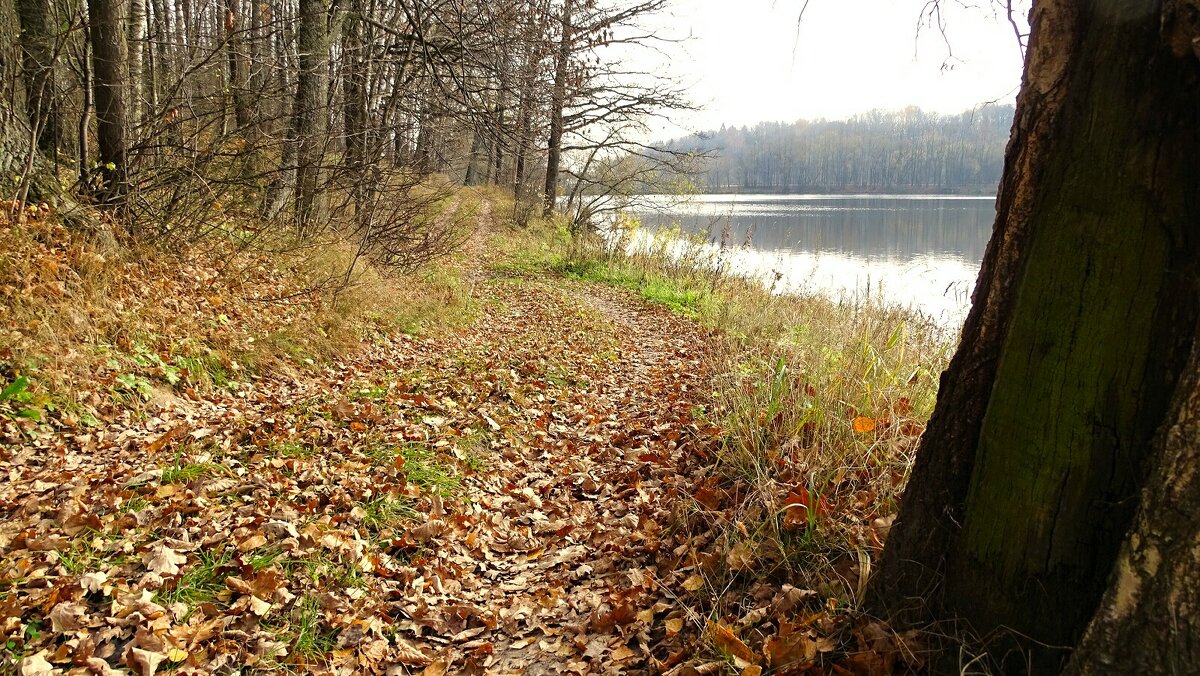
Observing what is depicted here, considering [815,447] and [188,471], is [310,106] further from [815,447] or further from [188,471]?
[815,447]

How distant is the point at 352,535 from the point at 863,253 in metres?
20.8

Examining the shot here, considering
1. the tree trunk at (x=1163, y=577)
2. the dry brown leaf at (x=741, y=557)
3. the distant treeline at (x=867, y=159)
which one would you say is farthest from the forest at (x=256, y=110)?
the distant treeline at (x=867, y=159)

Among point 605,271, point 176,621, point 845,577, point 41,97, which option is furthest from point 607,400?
point 605,271

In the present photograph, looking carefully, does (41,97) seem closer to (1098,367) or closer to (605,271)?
(1098,367)

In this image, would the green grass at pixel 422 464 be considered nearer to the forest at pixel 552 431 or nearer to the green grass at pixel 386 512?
the forest at pixel 552 431

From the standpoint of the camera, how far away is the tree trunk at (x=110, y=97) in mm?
6477

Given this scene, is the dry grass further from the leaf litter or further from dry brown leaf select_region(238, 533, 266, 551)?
dry brown leaf select_region(238, 533, 266, 551)

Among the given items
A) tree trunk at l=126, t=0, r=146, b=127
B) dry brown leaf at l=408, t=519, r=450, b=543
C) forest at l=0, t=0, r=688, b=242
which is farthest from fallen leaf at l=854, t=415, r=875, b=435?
tree trunk at l=126, t=0, r=146, b=127

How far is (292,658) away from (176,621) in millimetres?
500

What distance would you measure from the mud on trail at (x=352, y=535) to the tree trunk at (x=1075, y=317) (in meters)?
1.33

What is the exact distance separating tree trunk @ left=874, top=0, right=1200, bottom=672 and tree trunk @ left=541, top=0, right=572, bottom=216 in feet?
37.1

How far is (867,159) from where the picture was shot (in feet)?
317

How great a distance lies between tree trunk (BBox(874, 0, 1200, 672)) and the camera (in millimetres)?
1763

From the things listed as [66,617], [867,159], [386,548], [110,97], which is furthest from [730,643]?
[867,159]
